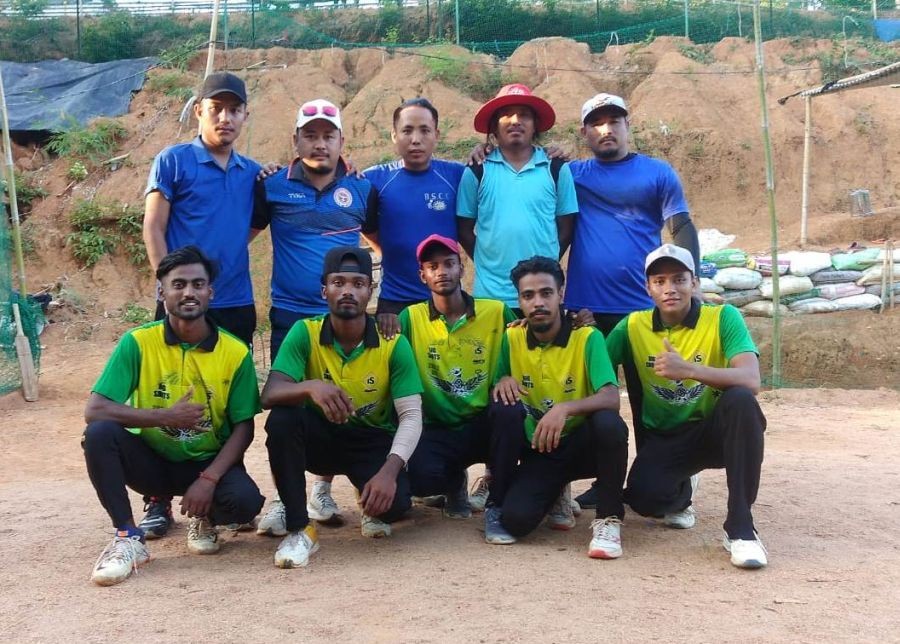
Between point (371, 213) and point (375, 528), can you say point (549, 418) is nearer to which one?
point (375, 528)

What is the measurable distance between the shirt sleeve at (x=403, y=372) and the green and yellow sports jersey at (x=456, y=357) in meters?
0.23

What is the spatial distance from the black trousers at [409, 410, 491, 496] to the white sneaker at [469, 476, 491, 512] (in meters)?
0.34

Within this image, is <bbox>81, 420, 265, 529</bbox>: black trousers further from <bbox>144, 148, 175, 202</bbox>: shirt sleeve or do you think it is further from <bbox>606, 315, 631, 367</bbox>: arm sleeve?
<bbox>606, 315, 631, 367</bbox>: arm sleeve

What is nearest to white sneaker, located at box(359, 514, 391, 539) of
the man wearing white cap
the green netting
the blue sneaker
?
the blue sneaker

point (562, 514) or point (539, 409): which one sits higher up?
point (539, 409)

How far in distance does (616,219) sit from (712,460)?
4.46 ft

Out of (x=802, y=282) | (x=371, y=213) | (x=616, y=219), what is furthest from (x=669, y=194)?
(x=802, y=282)

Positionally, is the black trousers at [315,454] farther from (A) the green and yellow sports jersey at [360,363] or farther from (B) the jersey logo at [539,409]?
(B) the jersey logo at [539,409]

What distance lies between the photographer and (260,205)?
14.6ft

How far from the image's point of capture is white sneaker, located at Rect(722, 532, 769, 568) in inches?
135

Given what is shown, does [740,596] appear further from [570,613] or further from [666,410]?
[666,410]

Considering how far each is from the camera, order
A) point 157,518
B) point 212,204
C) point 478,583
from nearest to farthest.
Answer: point 478,583
point 157,518
point 212,204

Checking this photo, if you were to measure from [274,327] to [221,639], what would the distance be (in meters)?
1.85

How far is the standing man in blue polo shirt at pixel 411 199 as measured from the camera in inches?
175
